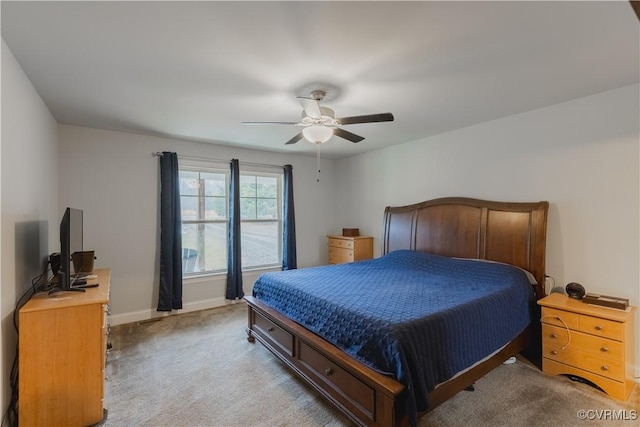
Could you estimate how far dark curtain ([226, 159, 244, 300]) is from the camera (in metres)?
4.40

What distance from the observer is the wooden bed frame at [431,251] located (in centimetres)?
178

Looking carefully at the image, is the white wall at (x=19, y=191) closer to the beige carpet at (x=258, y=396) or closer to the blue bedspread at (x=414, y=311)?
the beige carpet at (x=258, y=396)

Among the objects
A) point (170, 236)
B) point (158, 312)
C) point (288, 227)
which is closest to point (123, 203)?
point (170, 236)

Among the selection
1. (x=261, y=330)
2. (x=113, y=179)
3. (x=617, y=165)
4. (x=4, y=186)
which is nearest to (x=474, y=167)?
(x=617, y=165)

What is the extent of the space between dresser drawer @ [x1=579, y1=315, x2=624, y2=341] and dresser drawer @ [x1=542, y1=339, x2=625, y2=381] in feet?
0.59

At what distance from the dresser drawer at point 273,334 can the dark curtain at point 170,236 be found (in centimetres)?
152

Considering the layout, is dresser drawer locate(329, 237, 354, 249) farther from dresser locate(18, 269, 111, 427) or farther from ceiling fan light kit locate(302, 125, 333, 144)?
dresser locate(18, 269, 111, 427)

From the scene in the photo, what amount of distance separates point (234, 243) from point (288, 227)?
37.3 inches

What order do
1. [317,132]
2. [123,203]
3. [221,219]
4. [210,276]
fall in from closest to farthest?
1. [317,132]
2. [123,203]
3. [210,276]
4. [221,219]

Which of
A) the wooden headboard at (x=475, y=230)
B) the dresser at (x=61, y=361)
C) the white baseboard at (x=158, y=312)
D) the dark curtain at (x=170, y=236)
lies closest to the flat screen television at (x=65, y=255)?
the dresser at (x=61, y=361)

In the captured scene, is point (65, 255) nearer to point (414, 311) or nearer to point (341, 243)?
point (414, 311)

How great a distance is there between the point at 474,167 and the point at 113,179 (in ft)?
14.6

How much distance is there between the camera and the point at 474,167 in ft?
11.6
